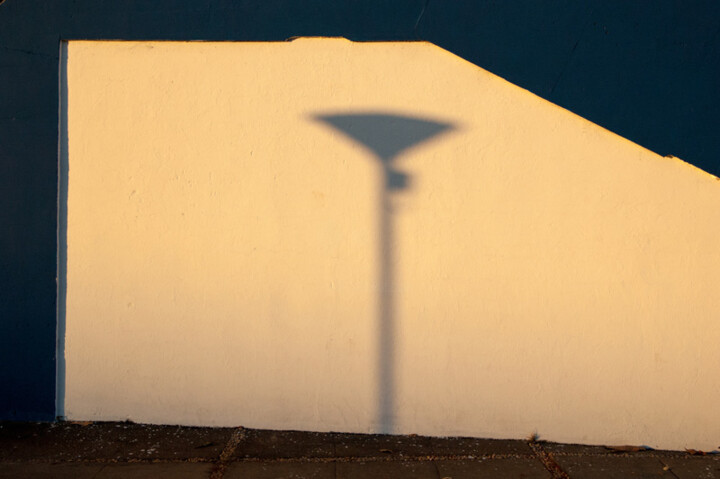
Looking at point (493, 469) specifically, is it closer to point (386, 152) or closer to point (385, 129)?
point (386, 152)

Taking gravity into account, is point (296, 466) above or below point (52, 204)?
below

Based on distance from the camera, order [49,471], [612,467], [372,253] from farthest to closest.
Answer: [372,253] → [612,467] → [49,471]

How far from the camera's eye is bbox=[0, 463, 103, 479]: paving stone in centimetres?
371

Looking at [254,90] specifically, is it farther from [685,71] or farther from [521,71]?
[685,71]

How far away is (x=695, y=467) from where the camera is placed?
4.06 meters

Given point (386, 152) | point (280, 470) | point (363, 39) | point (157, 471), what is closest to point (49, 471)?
point (157, 471)

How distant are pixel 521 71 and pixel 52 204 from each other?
3.56m

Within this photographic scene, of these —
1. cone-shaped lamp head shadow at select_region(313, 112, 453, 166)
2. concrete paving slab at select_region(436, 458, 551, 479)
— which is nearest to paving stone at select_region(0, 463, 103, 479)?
concrete paving slab at select_region(436, 458, 551, 479)

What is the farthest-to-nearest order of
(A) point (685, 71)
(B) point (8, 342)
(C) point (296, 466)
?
(B) point (8, 342) < (A) point (685, 71) < (C) point (296, 466)

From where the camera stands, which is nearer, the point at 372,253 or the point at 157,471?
the point at 157,471

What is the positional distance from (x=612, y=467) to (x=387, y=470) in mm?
1518

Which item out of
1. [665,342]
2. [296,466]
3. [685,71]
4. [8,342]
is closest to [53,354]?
[8,342]

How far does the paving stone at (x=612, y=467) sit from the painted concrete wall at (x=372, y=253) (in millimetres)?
224

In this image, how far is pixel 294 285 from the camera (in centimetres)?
Answer: 442
